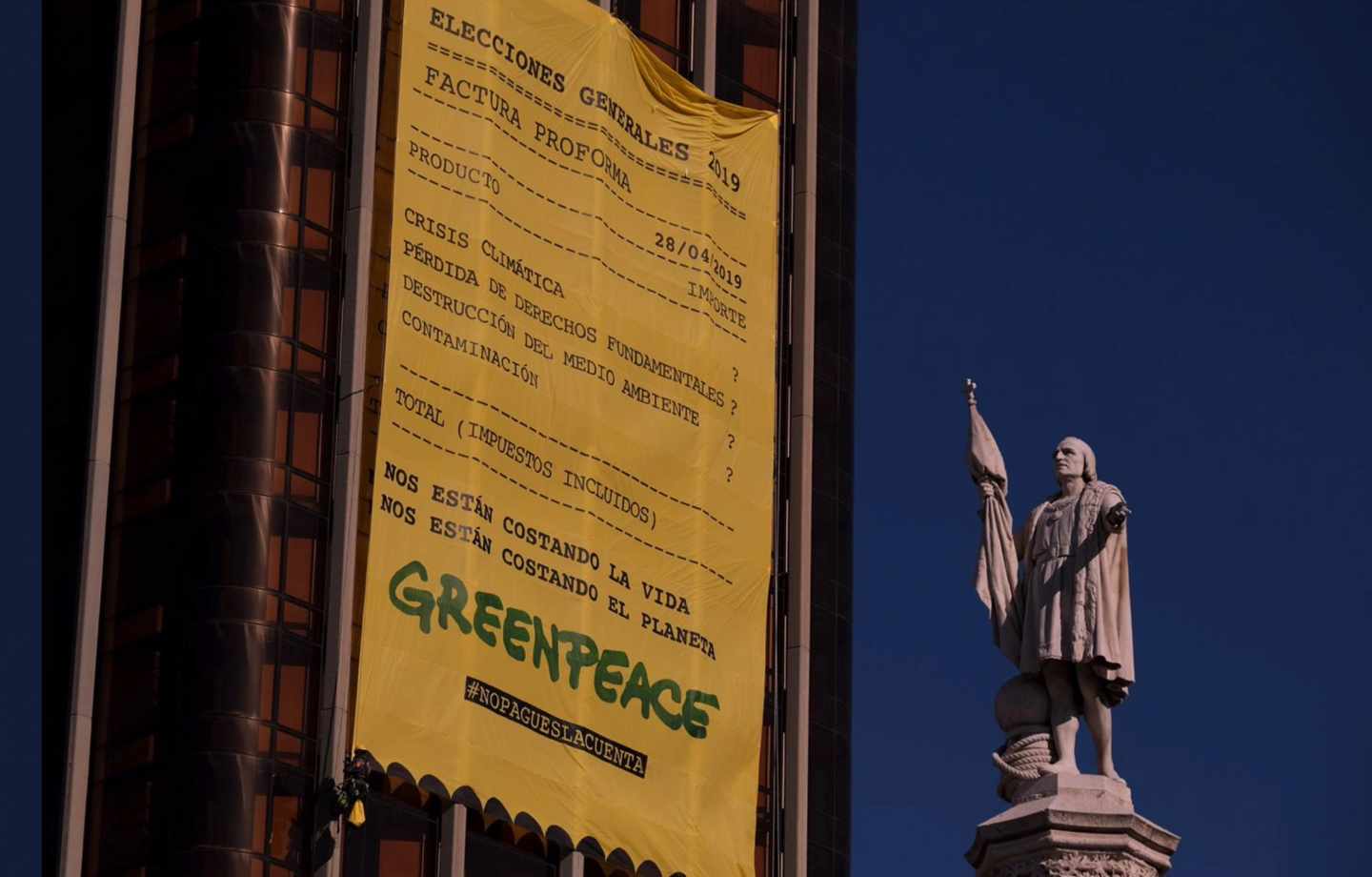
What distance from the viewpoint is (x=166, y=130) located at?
82.3m

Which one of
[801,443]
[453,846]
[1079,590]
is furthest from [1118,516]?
[801,443]

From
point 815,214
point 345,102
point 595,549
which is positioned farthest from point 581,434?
point 815,214

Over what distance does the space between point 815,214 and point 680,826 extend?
63.8 feet

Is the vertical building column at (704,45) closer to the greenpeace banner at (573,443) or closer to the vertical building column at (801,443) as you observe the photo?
the greenpeace banner at (573,443)

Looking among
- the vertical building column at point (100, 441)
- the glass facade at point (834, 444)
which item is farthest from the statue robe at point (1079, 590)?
the glass facade at point (834, 444)

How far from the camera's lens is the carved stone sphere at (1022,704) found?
44.7 m

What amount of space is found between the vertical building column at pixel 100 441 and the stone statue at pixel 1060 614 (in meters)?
34.2

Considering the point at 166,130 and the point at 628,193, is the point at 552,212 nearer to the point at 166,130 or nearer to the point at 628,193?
the point at 628,193

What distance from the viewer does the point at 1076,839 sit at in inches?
1674

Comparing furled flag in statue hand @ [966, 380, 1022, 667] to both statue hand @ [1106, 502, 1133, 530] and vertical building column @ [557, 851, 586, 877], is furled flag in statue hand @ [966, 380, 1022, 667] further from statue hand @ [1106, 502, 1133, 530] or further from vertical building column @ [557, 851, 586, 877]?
vertical building column @ [557, 851, 586, 877]

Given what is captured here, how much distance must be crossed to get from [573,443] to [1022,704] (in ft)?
127

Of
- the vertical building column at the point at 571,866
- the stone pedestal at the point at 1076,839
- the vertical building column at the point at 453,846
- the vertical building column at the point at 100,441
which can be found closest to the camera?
the stone pedestal at the point at 1076,839

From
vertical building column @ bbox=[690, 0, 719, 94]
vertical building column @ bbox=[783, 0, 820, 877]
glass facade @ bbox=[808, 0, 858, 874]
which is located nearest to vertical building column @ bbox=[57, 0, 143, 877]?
A: vertical building column @ bbox=[690, 0, 719, 94]

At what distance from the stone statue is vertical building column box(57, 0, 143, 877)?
3420cm
